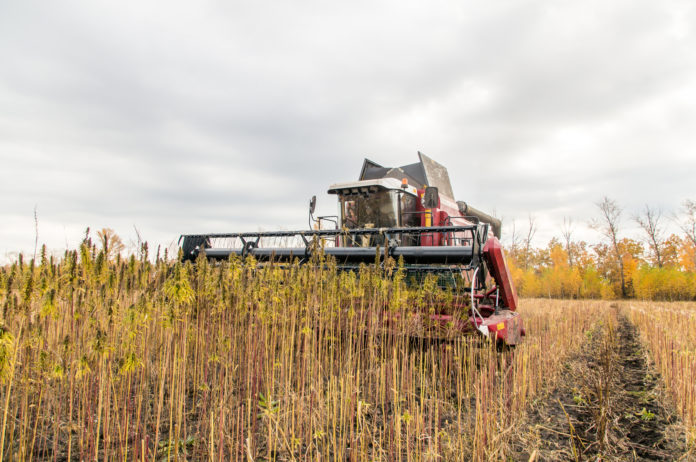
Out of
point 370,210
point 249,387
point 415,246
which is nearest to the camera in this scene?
point 249,387

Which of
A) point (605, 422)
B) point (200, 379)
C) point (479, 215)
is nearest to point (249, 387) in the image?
point (200, 379)

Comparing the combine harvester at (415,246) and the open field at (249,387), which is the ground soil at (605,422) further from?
the combine harvester at (415,246)

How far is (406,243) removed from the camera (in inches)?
239

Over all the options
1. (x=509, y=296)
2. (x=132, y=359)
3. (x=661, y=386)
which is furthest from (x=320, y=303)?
(x=661, y=386)

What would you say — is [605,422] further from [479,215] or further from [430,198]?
[479,215]

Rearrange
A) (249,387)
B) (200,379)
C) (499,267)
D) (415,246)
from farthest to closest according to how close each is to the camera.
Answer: (415,246), (499,267), (200,379), (249,387)

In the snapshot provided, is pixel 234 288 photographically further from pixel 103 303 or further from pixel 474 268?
pixel 474 268

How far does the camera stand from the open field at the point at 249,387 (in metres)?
2.04

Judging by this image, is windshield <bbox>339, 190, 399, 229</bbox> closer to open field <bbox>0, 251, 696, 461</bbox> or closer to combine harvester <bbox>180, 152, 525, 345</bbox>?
combine harvester <bbox>180, 152, 525, 345</bbox>

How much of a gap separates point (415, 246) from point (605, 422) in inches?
98.2

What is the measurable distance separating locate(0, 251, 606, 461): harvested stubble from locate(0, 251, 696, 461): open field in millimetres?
17

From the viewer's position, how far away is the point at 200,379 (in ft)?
10.9

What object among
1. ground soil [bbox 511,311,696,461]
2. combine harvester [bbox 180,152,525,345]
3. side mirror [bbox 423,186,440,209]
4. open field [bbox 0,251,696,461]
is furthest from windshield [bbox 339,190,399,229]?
ground soil [bbox 511,311,696,461]

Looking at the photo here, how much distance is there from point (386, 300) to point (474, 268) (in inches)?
40.5
